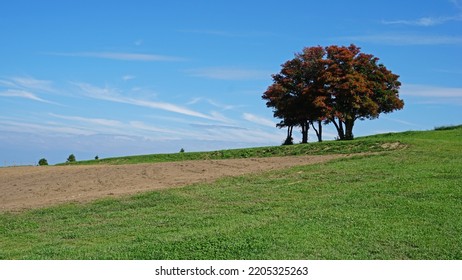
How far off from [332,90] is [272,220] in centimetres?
3269

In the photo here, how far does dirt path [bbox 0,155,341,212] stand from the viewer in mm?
18891

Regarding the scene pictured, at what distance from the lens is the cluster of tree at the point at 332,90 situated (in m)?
42.8

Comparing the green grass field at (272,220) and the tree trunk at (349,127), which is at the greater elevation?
the tree trunk at (349,127)

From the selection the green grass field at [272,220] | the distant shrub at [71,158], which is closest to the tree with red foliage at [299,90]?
the distant shrub at [71,158]

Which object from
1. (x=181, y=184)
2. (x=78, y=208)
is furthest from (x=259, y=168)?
(x=78, y=208)

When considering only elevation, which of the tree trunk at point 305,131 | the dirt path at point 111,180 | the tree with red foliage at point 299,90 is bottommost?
the dirt path at point 111,180

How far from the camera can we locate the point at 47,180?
24688 millimetres

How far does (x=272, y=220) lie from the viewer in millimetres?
11766

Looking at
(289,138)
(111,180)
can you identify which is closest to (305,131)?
(289,138)

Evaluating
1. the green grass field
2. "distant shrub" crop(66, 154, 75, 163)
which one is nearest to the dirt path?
the green grass field

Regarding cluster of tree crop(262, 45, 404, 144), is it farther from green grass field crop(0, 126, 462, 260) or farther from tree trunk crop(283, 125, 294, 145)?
green grass field crop(0, 126, 462, 260)

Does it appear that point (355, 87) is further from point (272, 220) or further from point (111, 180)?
point (272, 220)

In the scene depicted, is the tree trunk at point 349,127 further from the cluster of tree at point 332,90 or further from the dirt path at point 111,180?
the dirt path at point 111,180

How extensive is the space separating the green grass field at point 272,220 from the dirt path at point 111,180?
1.93 meters
